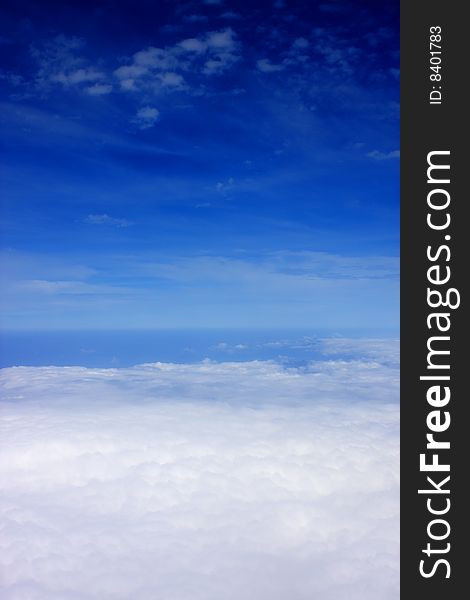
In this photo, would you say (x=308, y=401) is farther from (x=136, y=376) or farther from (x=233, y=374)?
(x=136, y=376)

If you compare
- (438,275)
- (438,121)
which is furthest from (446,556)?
(438,121)

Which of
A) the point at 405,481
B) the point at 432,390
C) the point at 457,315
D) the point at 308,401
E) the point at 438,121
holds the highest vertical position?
the point at 308,401

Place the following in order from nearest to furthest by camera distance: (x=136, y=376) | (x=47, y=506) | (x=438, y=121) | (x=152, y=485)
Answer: (x=438, y=121) → (x=47, y=506) → (x=152, y=485) → (x=136, y=376)

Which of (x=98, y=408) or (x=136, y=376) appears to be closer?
(x=98, y=408)

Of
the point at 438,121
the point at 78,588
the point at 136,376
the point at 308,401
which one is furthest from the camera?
the point at 136,376

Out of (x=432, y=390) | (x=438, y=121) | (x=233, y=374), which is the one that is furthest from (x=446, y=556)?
(x=233, y=374)

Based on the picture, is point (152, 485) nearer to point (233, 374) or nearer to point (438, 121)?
point (438, 121)

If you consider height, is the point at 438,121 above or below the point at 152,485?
above
